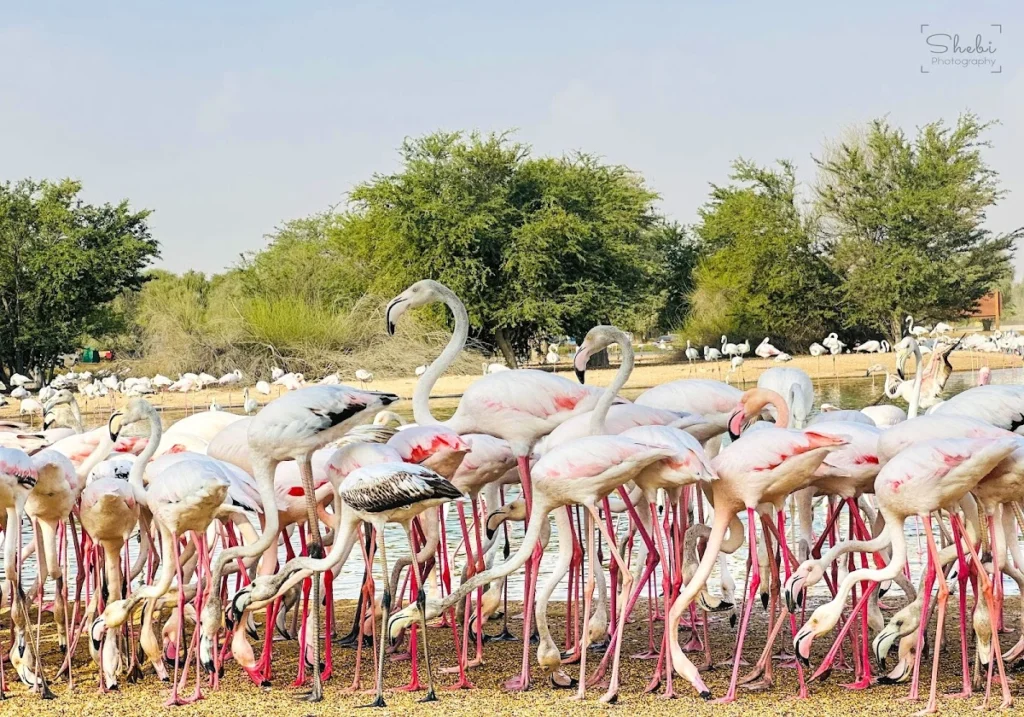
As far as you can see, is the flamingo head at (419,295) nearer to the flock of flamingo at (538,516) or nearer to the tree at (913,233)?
the flock of flamingo at (538,516)

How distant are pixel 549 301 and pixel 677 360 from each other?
711cm

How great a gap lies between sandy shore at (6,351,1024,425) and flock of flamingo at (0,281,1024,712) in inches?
807

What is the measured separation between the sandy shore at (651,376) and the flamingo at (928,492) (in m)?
22.4

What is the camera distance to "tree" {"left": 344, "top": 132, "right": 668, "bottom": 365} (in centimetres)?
3650

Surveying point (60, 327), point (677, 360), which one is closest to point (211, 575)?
point (60, 327)

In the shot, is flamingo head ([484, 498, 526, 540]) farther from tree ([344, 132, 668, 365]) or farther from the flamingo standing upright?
tree ([344, 132, 668, 365])

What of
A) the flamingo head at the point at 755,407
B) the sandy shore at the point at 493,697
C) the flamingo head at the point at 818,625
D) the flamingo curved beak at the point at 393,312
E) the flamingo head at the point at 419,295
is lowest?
the sandy shore at the point at 493,697

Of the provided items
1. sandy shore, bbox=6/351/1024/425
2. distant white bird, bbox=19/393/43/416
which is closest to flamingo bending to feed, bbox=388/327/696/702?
distant white bird, bbox=19/393/43/416

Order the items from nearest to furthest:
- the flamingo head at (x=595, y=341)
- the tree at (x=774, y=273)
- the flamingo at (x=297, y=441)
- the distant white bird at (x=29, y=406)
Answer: the flamingo at (x=297, y=441), the flamingo head at (x=595, y=341), the distant white bird at (x=29, y=406), the tree at (x=774, y=273)

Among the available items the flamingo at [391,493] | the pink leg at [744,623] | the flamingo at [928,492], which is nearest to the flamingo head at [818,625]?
the flamingo at [928,492]

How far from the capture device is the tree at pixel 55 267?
35.6 meters

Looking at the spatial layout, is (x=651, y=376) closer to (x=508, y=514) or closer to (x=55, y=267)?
(x=55, y=267)

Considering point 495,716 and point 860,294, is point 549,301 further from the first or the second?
point 495,716

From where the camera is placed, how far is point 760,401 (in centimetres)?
594
